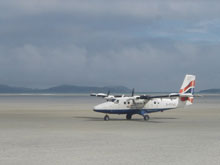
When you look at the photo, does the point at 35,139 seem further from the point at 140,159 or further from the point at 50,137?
the point at 140,159

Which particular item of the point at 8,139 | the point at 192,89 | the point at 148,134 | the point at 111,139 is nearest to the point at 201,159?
the point at 111,139

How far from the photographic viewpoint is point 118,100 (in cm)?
3956

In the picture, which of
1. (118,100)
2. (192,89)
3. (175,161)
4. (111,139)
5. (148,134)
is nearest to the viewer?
(175,161)

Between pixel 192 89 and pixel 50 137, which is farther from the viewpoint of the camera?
pixel 192 89

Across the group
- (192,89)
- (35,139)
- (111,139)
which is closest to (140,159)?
(111,139)

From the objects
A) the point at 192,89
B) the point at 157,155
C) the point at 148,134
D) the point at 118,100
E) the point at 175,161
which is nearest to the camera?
the point at 175,161

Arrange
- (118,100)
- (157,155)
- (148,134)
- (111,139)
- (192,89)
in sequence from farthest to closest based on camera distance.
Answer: (192,89)
(118,100)
(148,134)
(111,139)
(157,155)

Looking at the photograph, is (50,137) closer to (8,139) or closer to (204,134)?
(8,139)

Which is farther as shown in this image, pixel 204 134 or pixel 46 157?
pixel 204 134

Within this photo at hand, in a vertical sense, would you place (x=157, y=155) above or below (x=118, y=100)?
below

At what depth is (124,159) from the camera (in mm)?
16484

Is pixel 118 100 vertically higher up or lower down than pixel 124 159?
higher up

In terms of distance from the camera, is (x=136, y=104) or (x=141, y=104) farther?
(x=141, y=104)

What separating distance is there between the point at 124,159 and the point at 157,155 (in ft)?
5.89
